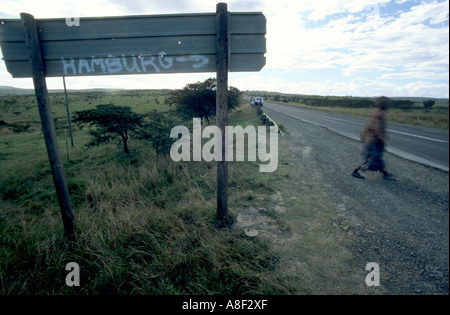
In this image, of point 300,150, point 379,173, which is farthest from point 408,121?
point 379,173

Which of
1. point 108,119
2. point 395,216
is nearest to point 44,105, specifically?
point 395,216

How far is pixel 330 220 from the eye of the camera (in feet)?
12.1

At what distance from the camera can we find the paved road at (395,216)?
250 centimetres

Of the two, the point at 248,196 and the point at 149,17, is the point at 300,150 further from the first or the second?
→ the point at 149,17

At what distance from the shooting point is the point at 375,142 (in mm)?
5473

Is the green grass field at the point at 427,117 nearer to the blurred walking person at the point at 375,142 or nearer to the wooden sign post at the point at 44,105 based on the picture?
the blurred walking person at the point at 375,142

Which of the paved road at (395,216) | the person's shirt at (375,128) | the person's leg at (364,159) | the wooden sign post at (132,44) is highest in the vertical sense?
the wooden sign post at (132,44)

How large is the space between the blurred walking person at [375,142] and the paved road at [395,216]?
279mm

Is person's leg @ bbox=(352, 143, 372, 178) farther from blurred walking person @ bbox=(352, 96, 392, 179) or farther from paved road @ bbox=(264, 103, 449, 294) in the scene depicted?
paved road @ bbox=(264, 103, 449, 294)

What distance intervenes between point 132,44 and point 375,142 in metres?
5.70

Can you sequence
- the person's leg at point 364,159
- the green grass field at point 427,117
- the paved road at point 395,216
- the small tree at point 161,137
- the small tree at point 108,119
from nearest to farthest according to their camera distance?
the green grass field at point 427,117, the paved road at point 395,216, the person's leg at point 364,159, the small tree at point 161,137, the small tree at point 108,119

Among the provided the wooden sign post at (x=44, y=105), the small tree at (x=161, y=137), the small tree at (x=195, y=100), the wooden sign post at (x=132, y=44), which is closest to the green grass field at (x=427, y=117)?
the wooden sign post at (x=132, y=44)

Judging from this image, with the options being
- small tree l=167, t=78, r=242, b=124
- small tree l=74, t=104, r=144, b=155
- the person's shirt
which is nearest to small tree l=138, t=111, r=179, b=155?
small tree l=74, t=104, r=144, b=155

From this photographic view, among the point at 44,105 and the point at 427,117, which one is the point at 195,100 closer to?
the point at 44,105
